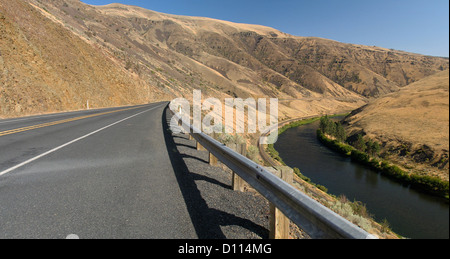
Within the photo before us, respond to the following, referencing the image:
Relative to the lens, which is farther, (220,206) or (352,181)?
(352,181)

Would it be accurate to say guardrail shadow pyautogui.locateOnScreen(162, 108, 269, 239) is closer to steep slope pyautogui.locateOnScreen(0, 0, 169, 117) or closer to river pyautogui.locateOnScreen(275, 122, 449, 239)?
river pyautogui.locateOnScreen(275, 122, 449, 239)

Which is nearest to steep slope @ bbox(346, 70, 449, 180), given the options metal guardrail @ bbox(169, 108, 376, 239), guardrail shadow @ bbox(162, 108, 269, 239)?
metal guardrail @ bbox(169, 108, 376, 239)

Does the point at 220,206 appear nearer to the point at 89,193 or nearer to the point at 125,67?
the point at 89,193

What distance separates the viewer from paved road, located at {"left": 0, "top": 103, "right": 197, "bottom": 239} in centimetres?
289

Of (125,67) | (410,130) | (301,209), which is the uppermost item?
(125,67)

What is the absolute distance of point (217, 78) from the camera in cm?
10962

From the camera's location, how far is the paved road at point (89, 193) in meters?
2.89

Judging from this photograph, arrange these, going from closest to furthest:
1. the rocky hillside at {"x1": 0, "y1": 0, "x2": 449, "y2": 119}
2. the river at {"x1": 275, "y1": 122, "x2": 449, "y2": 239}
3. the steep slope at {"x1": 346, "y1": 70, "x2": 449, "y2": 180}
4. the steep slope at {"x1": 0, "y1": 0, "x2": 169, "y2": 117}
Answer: the steep slope at {"x1": 346, "y1": 70, "x2": 449, "y2": 180} → the river at {"x1": 275, "y1": 122, "x2": 449, "y2": 239} → the steep slope at {"x1": 0, "y1": 0, "x2": 169, "y2": 117} → the rocky hillside at {"x1": 0, "y1": 0, "x2": 449, "y2": 119}

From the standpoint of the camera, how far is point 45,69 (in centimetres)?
2489

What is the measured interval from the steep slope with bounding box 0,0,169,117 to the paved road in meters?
16.7

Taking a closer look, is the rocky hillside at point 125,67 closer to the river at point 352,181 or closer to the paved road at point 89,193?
the paved road at point 89,193

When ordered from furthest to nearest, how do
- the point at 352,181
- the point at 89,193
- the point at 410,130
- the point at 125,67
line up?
the point at 125,67 < the point at 352,181 < the point at 89,193 < the point at 410,130

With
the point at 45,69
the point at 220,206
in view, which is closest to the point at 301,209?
the point at 220,206

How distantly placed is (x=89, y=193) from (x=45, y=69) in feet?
89.5
